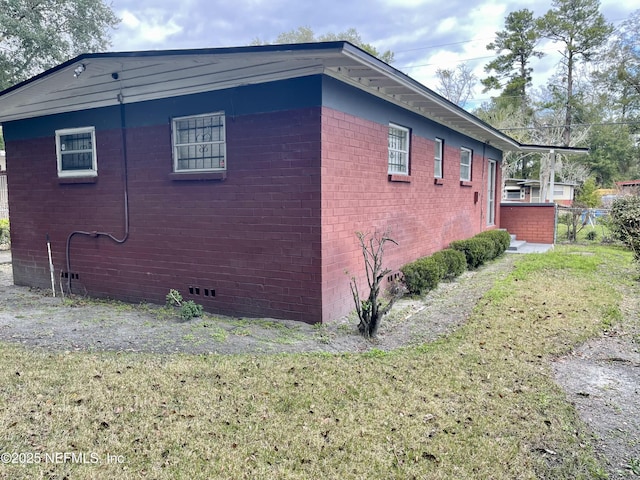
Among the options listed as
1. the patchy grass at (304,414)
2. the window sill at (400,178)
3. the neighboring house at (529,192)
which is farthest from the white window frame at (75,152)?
the neighboring house at (529,192)

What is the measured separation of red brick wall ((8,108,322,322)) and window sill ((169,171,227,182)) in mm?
74

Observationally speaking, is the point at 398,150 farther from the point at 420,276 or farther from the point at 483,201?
the point at 483,201

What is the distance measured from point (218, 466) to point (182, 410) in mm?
829

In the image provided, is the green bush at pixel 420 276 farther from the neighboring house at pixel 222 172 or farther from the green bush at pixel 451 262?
the green bush at pixel 451 262

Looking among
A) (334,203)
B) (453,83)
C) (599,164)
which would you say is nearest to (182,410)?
(334,203)

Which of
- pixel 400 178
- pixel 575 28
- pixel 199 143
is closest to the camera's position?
pixel 199 143

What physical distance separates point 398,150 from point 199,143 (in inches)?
133

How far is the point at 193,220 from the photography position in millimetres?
6438

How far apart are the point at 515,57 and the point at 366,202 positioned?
31061 mm

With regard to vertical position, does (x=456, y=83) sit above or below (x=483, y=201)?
Result: above

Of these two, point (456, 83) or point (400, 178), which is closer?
point (400, 178)

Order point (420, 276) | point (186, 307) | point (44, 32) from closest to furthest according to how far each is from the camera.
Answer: point (186, 307), point (420, 276), point (44, 32)

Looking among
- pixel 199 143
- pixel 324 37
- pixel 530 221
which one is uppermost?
pixel 324 37

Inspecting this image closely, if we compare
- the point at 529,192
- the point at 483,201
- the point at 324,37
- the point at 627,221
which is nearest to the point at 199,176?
the point at 483,201
